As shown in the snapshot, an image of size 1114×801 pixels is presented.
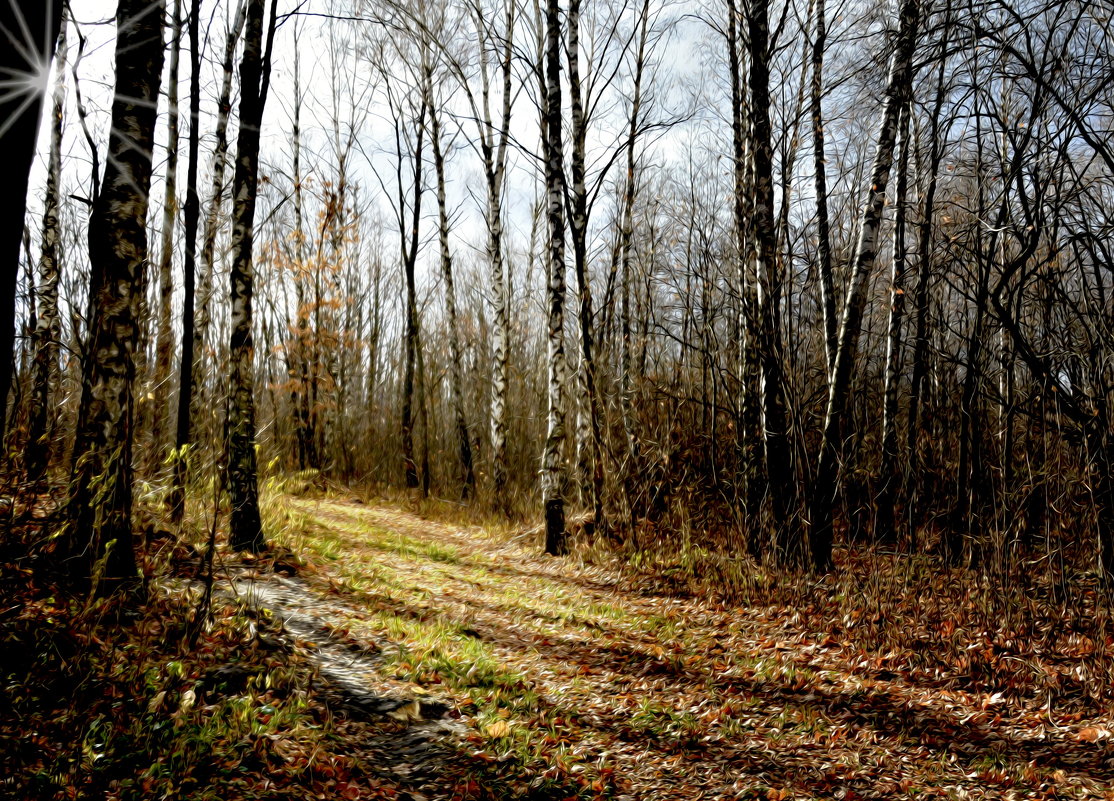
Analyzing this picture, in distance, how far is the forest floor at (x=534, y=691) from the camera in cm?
344

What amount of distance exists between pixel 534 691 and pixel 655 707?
0.88 meters

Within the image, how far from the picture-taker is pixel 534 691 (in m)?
4.83

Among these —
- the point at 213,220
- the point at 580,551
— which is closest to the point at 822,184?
the point at 580,551

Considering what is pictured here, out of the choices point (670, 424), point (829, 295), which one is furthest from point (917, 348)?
point (670, 424)

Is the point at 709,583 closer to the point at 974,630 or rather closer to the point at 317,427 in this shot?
the point at 974,630

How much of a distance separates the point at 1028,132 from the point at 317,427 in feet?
54.7

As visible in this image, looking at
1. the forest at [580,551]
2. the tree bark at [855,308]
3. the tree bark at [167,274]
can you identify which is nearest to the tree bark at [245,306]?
the forest at [580,551]

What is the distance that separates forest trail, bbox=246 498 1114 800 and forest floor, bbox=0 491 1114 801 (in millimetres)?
20

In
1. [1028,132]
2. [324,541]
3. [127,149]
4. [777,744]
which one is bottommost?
[777,744]

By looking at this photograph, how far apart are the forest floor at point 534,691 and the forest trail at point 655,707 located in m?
0.02

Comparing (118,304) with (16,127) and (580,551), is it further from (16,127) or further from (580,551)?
(580,551)

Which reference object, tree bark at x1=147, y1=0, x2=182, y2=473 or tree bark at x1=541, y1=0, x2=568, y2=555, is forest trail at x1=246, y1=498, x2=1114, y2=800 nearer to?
tree bark at x1=541, y1=0, x2=568, y2=555

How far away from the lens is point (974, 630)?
5.98m

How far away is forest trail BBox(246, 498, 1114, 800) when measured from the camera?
3.89 meters
